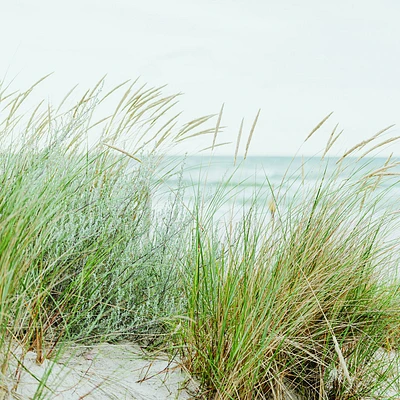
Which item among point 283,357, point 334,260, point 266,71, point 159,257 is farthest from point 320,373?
point 266,71

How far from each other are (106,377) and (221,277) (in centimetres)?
53

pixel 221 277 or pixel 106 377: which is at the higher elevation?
pixel 221 277

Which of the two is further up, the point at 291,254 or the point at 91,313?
the point at 291,254

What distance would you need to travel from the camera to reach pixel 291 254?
198cm

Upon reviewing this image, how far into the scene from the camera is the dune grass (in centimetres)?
182

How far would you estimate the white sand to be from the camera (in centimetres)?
161

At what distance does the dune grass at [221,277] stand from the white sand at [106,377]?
64 millimetres

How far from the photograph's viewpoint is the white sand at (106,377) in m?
1.61

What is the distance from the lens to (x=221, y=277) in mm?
1924

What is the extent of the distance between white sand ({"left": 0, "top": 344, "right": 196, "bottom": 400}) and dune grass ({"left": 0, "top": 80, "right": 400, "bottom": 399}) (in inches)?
2.5

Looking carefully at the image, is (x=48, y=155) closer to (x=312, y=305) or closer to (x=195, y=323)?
(x=195, y=323)

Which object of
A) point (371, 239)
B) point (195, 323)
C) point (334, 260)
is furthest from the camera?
point (371, 239)

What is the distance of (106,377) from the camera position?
5.88ft

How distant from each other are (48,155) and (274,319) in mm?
1122
